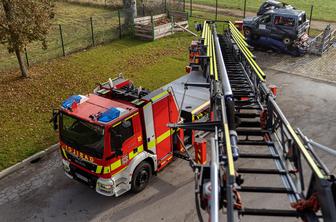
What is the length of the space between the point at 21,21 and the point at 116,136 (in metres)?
9.78

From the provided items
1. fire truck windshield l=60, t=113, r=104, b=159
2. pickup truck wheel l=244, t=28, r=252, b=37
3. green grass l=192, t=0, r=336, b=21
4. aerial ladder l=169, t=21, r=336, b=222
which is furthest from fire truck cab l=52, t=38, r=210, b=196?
green grass l=192, t=0, r=336, b=21

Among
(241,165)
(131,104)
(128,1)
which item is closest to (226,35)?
(241,165)

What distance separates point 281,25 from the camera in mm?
22219

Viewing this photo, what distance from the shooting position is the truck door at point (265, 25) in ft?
74.3

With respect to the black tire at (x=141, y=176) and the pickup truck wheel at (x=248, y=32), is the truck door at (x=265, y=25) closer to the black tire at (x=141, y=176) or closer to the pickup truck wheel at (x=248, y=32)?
the pickup truck wheel at (x=248, y=32)

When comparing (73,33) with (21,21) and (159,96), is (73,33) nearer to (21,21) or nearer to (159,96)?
(21,21)

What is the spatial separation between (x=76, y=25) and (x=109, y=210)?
790 inches

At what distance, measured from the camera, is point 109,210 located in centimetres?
1011

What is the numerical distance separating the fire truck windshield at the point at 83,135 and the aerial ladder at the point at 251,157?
220cm

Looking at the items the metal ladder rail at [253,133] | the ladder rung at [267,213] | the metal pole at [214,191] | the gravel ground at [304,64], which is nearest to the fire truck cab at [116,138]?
the metal ladder rail at [253,133]

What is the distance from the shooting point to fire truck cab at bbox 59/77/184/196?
30.5ft

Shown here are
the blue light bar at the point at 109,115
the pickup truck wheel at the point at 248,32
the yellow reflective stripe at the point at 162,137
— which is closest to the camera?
the blue light bar at the point at 109,115

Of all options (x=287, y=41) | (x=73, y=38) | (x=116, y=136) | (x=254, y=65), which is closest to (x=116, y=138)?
(x=116, y=136)

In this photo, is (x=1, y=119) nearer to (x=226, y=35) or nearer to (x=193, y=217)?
(x=193, y=217)
